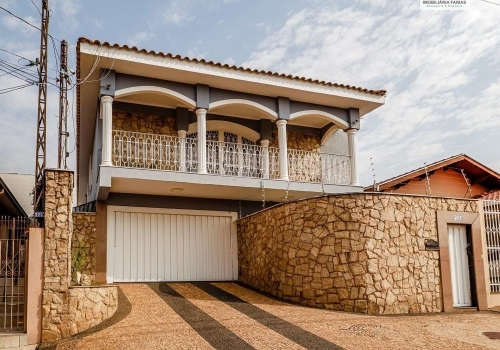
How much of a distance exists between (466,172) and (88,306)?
1371cm

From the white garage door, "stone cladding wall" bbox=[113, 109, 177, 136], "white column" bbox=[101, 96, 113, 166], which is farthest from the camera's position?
"stone cladding wall" bbox=[113, 109, 177, 136]

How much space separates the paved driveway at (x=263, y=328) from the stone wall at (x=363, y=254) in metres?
0.42

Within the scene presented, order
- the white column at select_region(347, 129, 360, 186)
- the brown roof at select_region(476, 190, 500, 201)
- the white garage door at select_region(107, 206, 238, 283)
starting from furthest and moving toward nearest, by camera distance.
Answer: the brown roof at select_region(476, 190, 500, 201), the white column at select_region(347, 129, 360, 186), the white garage door at select_region(107, 206, 238, 283)

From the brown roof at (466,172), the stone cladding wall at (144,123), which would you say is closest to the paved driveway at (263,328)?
the stone cladding wall at (144,123)

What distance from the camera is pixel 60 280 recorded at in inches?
318

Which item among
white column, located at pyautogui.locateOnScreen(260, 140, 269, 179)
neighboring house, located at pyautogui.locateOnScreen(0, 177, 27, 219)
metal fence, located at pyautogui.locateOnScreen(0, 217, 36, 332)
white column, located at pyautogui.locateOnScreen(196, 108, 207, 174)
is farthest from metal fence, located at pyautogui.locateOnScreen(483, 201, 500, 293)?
neighboring house, located at pyautogui.locateOnScreen(0, 177, 27, 219)

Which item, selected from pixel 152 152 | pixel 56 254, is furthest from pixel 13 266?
pixel 152 152

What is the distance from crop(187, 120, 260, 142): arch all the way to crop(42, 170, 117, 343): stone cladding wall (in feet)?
20.6

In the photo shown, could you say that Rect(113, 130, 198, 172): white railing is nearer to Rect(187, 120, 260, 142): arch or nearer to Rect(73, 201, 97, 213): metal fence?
Rect(187, 120, 260, 142): arch

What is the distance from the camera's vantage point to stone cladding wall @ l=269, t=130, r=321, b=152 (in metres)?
15.6

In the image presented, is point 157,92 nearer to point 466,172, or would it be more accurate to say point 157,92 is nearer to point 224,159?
point 224,159

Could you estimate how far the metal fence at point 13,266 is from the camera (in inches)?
314

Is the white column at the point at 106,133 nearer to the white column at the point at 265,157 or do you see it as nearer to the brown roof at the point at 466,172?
the white column at the point at 265,157

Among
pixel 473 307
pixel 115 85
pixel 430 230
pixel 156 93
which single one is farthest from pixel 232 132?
pixel 473 307
